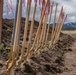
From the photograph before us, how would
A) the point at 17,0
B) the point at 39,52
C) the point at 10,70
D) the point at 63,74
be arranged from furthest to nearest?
1. the point at 39,52
2. the point at 63,74
3. the point at 17,0
4. the point at 10,70

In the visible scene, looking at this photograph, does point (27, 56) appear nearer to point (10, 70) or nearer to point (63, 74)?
point (63, 74)

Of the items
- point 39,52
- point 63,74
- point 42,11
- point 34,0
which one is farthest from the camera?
point 39,52

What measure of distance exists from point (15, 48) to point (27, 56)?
3.10 meters

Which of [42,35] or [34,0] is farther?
[42,35]

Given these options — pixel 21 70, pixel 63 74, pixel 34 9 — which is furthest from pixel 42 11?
pixel 21 70

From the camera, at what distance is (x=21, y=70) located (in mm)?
9211

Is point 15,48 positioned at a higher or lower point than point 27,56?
higher

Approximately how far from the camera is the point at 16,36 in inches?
339

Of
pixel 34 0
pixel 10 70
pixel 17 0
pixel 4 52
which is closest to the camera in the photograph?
pixel 10 70

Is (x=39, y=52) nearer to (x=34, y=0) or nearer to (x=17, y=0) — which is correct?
(x=34, y=0)

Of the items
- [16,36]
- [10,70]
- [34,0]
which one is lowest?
[10,70]

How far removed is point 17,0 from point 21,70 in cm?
208

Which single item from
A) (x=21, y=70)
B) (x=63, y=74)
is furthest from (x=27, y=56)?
(x=21, y=70)

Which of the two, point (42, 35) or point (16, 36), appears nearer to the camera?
point (16, 36)
